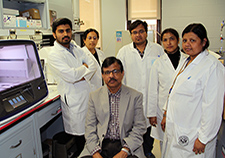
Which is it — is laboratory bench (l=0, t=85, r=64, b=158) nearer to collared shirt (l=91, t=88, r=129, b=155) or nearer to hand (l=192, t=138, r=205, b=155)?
collared shirt (l=91, t=88, r=129, b=155)

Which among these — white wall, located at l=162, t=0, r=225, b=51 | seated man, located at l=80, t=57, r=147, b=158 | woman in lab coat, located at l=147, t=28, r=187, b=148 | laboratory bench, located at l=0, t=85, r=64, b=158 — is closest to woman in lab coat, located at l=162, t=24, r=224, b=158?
seated man, located at l=80, t=57, r=147, b=158

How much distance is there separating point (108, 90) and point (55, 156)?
98cm

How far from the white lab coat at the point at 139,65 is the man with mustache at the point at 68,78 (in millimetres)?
438

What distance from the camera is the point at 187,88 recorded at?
1.25 metres

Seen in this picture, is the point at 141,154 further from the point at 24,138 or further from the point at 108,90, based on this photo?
the point at 24,138

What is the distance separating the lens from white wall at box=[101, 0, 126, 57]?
4.25 meters

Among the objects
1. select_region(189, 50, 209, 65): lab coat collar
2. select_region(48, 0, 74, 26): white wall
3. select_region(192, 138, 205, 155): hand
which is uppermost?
select_region(48, 0, 74, 26): white wall

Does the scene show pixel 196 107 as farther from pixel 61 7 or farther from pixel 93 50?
pixel 61 7

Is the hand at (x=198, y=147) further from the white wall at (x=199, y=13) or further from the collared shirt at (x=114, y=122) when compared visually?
the white wall at (x=199, y=13)

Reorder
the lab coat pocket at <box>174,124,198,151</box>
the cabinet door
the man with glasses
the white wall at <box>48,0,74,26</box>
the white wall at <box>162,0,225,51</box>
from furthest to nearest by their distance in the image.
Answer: the white wall at <box>162,0,225,51</box>, the white wall at <box>48,0,74,26</box>, the man with glasses, the lab coat pocket at <box>174,124,198,151</box>, the cabinet door

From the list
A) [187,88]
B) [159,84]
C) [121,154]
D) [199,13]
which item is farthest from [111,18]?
[121,154]

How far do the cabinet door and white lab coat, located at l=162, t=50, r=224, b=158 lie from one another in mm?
1032

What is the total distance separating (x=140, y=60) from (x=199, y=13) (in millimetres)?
2762

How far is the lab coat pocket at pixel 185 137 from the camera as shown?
4.13ft
